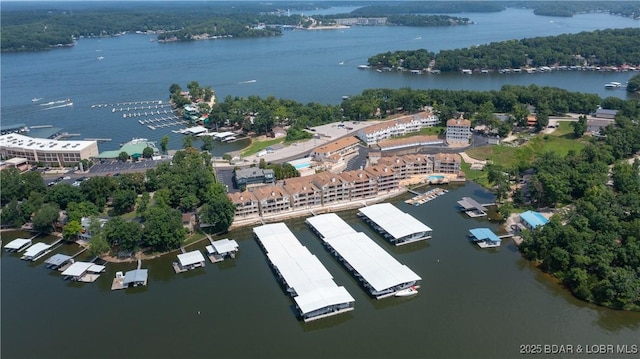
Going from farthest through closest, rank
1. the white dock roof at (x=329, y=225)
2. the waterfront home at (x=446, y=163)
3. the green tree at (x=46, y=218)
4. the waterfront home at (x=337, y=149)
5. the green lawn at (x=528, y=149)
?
the green lawn at (x=528, y=149), the waterfront home at (x=337, y=149), the waterfront home at (x=446, y=163), the green tree at (x=46, y=218), the white dock roof at (x=329, y=225)

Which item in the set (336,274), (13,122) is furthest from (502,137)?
(13,122)

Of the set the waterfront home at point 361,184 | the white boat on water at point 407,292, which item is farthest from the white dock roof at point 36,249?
the white boat on water at point 407,292

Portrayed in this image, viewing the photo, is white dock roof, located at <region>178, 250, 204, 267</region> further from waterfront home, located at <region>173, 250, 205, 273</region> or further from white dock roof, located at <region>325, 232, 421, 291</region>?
white dock roof, located at <region>325, 232, 421, 291</region>

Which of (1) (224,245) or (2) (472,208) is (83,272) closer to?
(1) (224,245)

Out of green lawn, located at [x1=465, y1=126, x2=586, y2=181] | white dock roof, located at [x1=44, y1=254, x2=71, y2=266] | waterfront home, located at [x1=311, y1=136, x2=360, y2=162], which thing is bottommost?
white dock roof, located at [x1=44, y1=254, x2=71, y2=266]

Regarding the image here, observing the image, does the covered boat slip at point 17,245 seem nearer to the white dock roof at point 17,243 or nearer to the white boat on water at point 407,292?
the white dock roof at point 17,243

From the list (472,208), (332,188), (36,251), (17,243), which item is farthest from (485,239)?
(17,243)

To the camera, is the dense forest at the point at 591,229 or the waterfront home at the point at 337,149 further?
the waterfront home at the point at 337,149

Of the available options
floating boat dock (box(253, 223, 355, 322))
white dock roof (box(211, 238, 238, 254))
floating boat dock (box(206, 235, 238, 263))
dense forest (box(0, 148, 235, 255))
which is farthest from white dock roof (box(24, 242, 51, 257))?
floating boat dock (box(253, 223, 355, 322))
